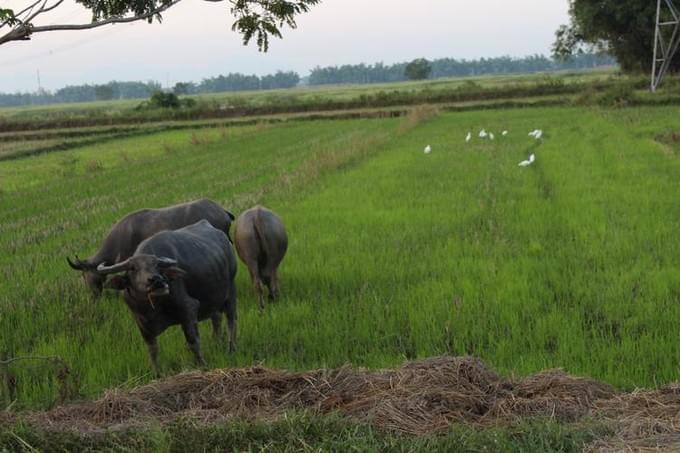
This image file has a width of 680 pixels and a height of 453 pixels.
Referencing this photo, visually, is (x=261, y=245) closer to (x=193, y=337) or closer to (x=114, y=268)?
(x=193, y=337)

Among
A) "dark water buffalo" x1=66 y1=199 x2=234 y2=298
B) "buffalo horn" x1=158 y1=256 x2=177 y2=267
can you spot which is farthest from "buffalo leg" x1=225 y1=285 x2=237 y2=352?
"dark water buffalo" x1=66 y1=199 x2=234 y2=298

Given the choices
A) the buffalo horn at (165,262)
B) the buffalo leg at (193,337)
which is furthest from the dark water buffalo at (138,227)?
the buffalo horn at (165,262)

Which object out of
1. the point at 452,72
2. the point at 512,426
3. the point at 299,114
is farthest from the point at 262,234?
the point at 452,72

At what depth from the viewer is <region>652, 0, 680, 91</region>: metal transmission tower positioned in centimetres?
3153

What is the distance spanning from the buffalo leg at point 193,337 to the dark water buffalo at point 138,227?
1.90 m

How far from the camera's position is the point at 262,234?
642 cm

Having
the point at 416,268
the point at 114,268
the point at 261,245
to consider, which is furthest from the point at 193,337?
the point at 416,268

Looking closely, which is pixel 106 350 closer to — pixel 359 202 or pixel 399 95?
pixel 359 202

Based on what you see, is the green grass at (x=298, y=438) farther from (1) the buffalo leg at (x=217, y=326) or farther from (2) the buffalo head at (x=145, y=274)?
(1) the buffalo leg at (x=217, y=326)

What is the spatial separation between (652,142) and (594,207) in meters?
8.07

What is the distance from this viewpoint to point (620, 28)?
3872 centimetres

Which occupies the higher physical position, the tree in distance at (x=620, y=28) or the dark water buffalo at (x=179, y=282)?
the tree in distance at (x=620, y=28)

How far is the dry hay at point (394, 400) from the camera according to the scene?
132 inches

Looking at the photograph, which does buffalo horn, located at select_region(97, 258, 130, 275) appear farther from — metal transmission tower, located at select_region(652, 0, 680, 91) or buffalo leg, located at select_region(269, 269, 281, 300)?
metal transmission tower, located at select_region(652, 0, 680, 91)
